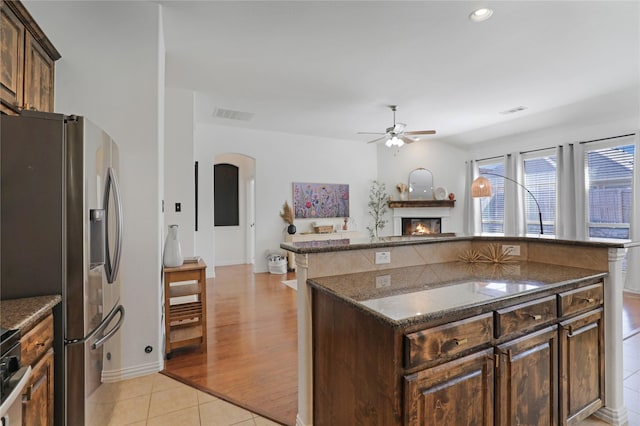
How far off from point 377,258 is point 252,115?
4129 mm

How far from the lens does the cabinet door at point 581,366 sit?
1.57m

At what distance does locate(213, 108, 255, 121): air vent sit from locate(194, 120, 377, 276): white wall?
643 millimetres

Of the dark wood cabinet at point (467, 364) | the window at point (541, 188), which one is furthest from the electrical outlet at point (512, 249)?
the window at point (541, 188)

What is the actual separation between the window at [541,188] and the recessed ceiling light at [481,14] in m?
4.36

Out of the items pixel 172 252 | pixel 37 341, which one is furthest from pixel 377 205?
pixel 37 341

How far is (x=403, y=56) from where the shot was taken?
10.5 ft

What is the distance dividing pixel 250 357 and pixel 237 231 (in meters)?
4.74

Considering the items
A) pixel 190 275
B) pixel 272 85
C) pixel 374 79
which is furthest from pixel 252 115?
pixel 190 275

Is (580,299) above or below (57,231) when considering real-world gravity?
below

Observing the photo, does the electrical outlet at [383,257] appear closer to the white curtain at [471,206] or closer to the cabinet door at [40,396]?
the cabinet door at [40,396]

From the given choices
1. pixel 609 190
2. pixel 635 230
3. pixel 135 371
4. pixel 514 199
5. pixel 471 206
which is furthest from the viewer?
A: pixel 471 206

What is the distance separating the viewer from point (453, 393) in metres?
1.20

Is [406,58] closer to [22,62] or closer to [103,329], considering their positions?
[22,62]

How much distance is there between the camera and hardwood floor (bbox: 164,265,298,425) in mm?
2062
